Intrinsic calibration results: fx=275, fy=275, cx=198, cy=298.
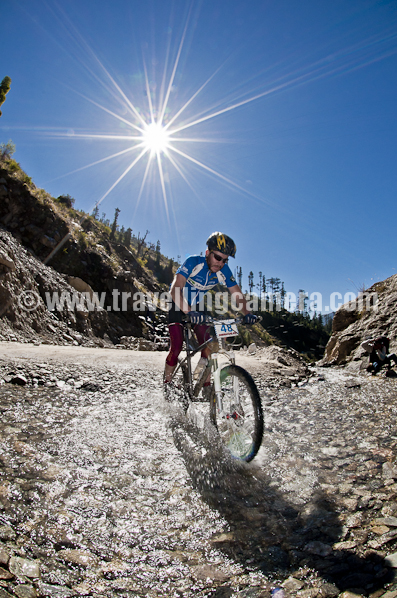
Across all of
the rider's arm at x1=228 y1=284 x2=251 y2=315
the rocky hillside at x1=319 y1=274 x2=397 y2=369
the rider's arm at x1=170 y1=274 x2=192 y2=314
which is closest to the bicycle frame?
the rider's arm at x1=170 y1=274 x2=192 y2=314

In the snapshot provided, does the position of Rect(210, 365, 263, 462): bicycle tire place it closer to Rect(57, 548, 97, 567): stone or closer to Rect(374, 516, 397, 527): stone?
Rect(374, 516, 397, 527): stone

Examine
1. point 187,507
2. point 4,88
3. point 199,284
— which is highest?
point 4,88

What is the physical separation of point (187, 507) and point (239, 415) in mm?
1272

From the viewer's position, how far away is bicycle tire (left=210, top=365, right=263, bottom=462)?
285 cm

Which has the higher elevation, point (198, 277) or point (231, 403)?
point (198, 277)

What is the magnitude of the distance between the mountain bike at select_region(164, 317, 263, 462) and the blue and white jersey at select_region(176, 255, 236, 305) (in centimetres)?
92

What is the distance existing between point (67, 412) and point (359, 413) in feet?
13.7

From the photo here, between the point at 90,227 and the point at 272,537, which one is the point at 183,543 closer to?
the point at 272,537

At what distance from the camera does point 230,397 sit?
10.6 ft

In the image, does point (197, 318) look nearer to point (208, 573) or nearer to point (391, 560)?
point (208, 573)

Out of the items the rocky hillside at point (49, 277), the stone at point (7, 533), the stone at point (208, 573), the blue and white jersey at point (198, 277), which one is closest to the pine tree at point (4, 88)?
the rocky hillside at point (49, 277)

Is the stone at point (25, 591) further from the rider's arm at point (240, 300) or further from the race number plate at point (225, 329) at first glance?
the rider's arm at point (240, 300)

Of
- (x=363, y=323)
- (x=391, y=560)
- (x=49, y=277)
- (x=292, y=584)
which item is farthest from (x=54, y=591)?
(x=49, y=277)

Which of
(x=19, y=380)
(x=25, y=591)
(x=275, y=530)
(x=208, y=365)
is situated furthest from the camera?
(x=19, y=380)
